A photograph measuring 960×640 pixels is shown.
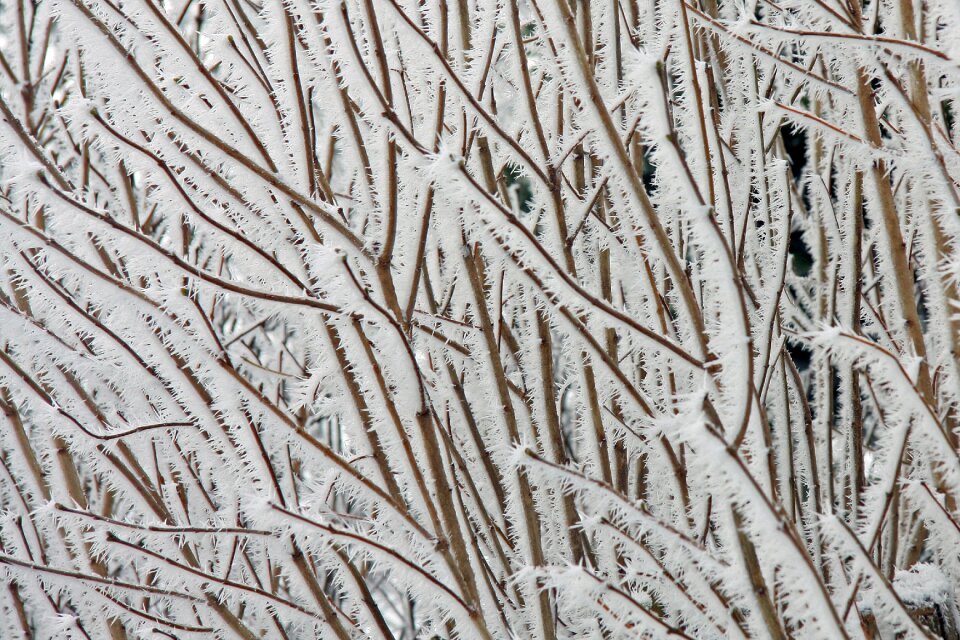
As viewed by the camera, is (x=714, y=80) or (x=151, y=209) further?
(x=151, y=209)

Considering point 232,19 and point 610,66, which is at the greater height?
point 232,19

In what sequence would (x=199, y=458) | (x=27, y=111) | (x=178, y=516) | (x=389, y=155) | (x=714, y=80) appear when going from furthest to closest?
1. (x=27, y=111)
2. (x=714, y=80)
3. (x=178, y=516)
4. (x=199, y=458)
5. (x=389, y=155)

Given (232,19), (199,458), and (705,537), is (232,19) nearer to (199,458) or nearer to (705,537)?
(199,458)

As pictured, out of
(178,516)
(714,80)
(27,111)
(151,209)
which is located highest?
(27,111)

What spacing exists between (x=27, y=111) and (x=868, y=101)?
2163mm

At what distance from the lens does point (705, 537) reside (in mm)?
1447

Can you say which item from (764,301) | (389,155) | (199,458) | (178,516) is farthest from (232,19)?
(764,301)

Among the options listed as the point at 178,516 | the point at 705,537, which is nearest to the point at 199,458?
the point at 178,516

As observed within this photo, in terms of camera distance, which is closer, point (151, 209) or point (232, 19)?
point (232, 19)

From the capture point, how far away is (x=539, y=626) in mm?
1430

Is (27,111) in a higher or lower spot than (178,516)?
higher

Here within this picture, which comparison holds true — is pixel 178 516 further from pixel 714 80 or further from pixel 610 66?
pixel 714 80

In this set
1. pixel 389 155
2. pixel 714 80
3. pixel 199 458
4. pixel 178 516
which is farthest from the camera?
pixel 714 80

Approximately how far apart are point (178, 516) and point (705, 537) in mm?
1062
